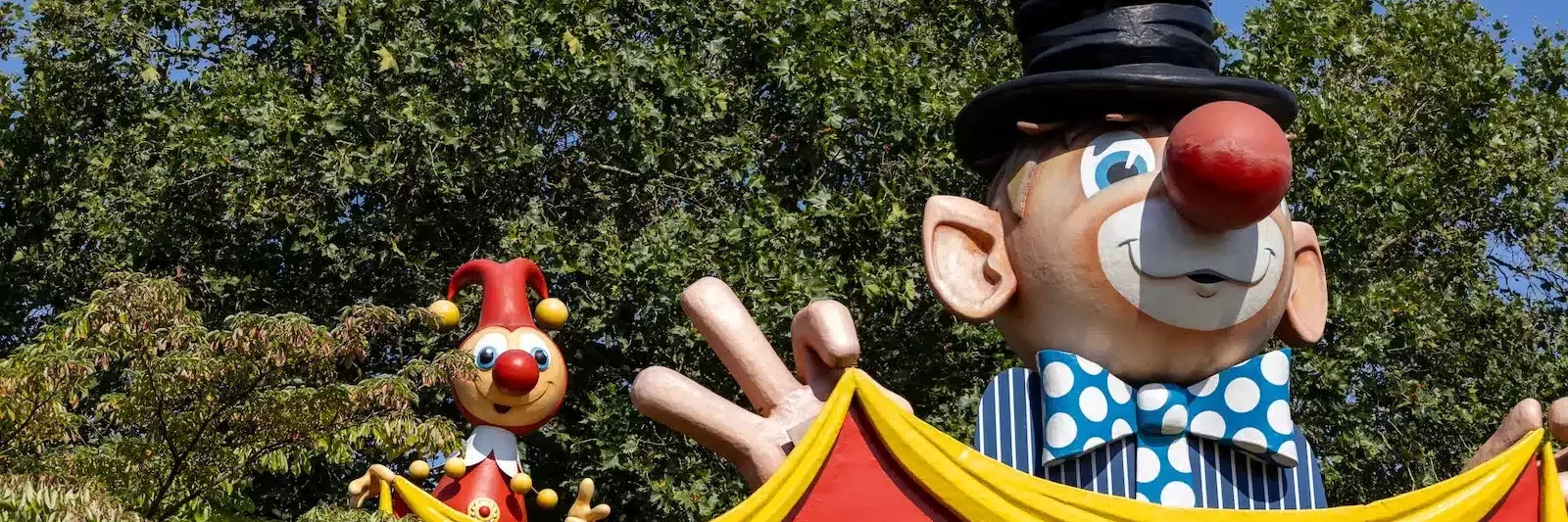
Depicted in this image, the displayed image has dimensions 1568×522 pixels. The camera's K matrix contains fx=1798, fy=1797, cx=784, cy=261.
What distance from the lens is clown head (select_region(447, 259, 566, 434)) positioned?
738cm

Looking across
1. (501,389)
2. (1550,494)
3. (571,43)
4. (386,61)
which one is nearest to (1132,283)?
(1550,494)

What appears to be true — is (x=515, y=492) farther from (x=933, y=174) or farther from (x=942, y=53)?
(x=942, y=53)

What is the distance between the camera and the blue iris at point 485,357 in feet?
24.3

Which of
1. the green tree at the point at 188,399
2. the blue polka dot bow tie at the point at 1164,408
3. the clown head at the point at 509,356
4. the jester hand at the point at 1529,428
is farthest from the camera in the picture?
the clown head at the point at 509,356

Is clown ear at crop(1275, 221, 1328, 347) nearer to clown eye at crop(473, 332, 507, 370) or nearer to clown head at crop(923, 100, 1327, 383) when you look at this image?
clown head at crop(923, 100, 1327, 383)

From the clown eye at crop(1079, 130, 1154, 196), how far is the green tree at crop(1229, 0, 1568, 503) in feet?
16.8

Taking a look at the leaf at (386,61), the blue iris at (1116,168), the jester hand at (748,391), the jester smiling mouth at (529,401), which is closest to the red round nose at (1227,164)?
the blue iris at (1116,168)

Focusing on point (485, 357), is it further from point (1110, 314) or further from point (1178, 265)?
point (1178, 265)

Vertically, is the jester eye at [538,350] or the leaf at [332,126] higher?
the leaf at [332,126]

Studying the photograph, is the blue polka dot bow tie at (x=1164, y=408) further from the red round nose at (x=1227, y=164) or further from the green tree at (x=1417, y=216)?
the green tree at (x=1417, y=216)

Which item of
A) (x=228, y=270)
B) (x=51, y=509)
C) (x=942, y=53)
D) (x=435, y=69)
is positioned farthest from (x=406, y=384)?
(x=942, y=53)

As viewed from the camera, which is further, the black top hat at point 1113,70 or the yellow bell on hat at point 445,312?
the yellow bell on hat at point 445,312

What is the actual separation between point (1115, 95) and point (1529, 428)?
1438mm

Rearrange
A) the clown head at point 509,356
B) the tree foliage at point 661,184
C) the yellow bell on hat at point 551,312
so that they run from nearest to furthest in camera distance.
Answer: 1. the clown head at point 509,356
2. the yellow bell on hat at point 551,312
3. the tree foliage at point 661,184
